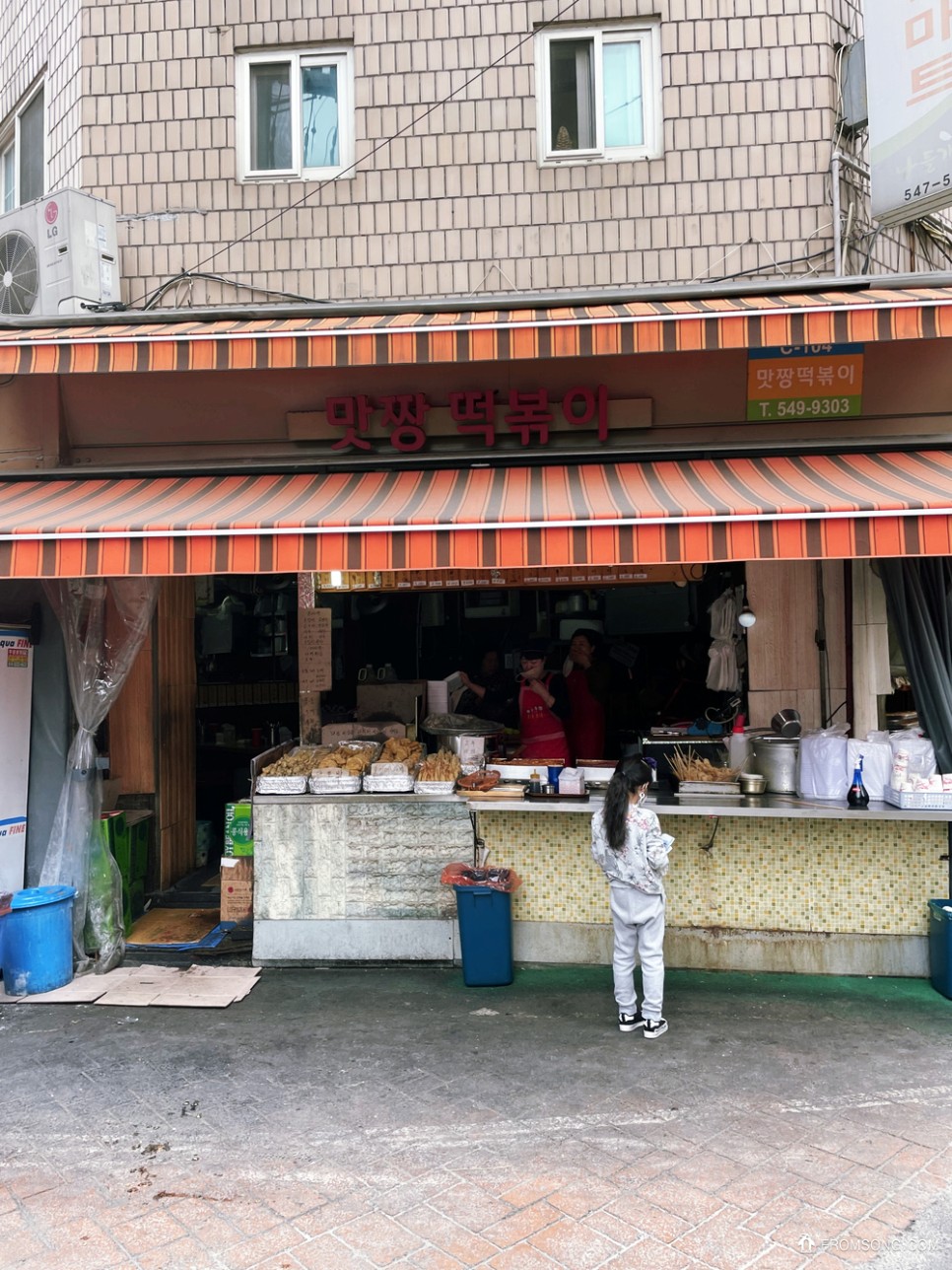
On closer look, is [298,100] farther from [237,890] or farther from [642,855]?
[642,855]

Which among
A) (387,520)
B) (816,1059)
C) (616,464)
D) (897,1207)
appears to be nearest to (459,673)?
(616,464)

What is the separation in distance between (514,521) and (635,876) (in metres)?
2.26

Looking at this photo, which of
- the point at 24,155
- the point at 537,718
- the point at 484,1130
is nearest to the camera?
the point at 484,1130

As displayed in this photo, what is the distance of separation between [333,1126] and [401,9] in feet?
28.5

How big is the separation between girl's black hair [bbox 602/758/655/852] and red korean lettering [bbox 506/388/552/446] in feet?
9.37

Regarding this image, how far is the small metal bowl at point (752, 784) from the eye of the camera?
7.04 m

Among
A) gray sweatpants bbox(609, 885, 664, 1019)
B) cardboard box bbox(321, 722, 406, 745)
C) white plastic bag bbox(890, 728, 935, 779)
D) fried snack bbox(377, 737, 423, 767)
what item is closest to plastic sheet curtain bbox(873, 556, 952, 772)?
white plastic bag bbox(890, 728, 935, 779)

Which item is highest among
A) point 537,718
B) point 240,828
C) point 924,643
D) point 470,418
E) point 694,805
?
point 470,418

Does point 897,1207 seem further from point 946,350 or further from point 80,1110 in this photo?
point 946,350

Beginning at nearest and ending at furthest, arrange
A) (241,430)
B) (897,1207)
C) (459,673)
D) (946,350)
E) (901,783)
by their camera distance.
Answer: (897,1207) < (901,783) < (946,350) < (241,430) < (459,673)

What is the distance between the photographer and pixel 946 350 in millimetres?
7273

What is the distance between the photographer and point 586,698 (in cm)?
923

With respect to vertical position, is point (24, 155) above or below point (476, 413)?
above

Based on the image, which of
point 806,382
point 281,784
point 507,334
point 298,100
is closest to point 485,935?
point 281,784
